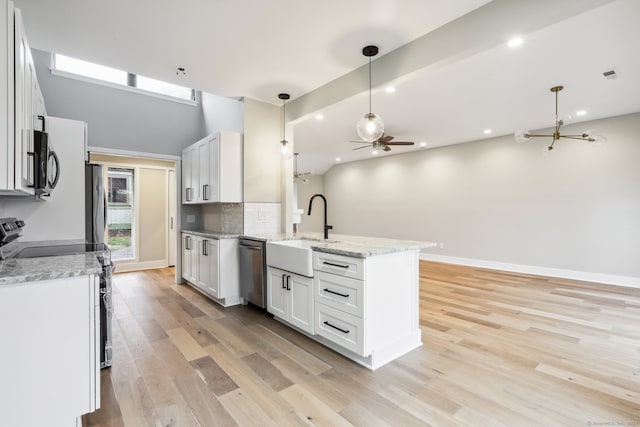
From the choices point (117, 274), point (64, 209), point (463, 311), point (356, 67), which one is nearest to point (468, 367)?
point (463, 311)

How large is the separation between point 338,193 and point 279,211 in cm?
548

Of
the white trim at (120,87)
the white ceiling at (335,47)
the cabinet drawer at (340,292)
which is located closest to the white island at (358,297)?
the cabinet drawer at (340,292)

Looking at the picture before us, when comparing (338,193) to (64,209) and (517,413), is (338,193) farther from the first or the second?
(517,413)

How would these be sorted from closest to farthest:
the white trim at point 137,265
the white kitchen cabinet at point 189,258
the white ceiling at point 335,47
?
the white ceiling at point 335,47, the white kitchen cabinet at point 189,258, the white trim at point 137,265

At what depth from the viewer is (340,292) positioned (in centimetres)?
247

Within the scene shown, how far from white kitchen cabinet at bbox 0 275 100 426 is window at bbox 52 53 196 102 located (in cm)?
374

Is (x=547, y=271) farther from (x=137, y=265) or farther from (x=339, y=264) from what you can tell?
(x=137, y=265)

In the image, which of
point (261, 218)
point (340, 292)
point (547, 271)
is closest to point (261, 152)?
point (261, 218)

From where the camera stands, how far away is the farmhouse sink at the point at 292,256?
274cm

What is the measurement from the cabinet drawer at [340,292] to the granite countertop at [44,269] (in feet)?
5.24

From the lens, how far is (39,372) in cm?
142

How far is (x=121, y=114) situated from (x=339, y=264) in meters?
4.29

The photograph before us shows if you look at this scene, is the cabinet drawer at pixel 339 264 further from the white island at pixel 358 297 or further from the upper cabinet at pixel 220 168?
the upper cabinet at pixel 220 168

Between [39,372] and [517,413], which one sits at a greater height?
[39,372]
